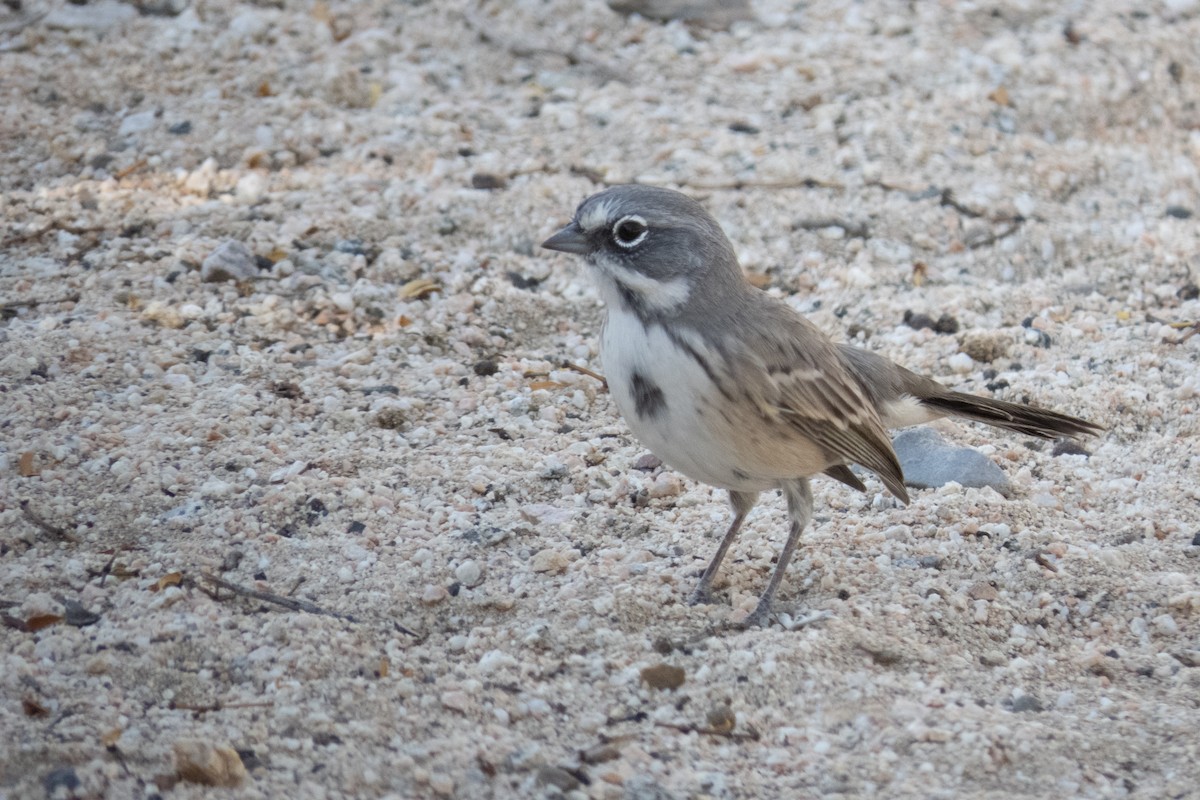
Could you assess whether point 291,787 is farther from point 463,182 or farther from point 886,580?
point 463,182

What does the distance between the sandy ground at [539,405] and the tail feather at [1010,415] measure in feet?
1.05

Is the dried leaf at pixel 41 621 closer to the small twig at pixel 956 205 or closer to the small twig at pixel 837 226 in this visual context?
the small twig at pixel 837 226

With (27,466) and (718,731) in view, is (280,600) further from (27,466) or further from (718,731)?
(718,731)

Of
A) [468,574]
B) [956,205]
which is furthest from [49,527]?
[956,205]

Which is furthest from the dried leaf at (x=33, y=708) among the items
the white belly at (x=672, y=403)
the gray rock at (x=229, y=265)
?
the gray rock at (x=229, y=265)

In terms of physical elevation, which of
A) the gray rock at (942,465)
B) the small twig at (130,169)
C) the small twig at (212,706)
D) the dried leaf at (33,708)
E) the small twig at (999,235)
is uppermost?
the small twig at (130,169)

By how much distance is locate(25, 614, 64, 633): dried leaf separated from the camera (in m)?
4.41

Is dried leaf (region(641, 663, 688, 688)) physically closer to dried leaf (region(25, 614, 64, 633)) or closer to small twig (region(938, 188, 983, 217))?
dried leaf (region(25, 614, 64, 633))

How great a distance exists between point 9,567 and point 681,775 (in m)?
2.34

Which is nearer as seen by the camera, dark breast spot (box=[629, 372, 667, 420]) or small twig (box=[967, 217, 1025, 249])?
dark breast spot (box=[629, 372, 667, 420])

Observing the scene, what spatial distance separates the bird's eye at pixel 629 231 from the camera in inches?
194

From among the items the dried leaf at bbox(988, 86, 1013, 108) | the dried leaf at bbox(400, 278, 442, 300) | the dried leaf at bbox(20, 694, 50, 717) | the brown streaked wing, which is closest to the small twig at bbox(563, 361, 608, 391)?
the dried leaf at bbox(400, 278, 442, 300)

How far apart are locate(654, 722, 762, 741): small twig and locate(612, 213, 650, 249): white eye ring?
1641 millimetres

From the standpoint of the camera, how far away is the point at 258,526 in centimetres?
515
